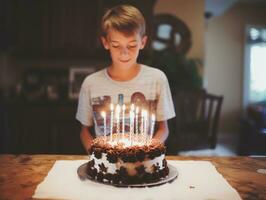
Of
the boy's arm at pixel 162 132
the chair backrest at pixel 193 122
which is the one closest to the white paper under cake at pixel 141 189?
the boy's arm at pixel 162 132

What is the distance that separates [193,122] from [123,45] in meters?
2.84

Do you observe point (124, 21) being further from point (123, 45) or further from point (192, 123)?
point (192, 123)

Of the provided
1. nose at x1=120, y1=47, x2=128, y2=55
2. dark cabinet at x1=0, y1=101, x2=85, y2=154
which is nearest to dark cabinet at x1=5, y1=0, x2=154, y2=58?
dark cabinet at x1=0, y1=101, x2=85, y2=154

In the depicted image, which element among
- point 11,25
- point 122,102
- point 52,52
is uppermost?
point 11,25

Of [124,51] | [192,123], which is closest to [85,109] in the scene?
[124,51]

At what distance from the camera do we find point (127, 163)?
1280 millimetres

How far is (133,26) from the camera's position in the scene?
5.69ft

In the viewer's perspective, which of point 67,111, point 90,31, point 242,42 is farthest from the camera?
point 242,42

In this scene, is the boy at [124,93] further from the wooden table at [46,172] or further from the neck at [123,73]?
the wooden table at [46,172]

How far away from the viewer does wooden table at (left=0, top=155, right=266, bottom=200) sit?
1.18 meters

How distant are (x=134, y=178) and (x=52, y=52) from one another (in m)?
3.21

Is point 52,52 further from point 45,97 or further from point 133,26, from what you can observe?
point 133,26

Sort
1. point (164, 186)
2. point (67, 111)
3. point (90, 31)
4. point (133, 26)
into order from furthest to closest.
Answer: point (90, 31)
point (67, 111)
point (133, 26)
point (164, 186)

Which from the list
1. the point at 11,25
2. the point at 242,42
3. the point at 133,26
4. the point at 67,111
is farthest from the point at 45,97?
the point at 242,42
